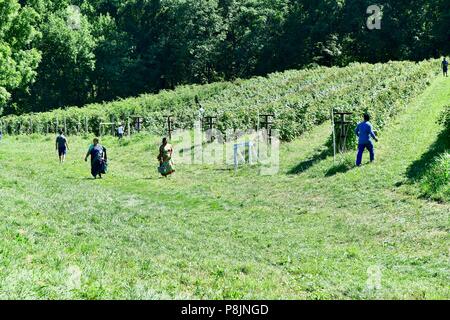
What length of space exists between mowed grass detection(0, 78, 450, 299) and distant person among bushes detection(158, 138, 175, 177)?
48cm

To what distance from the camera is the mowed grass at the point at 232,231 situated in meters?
9.35

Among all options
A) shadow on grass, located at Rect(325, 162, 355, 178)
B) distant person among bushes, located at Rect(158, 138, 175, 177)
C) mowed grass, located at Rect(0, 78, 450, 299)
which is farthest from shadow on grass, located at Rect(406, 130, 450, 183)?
distant person among bushes, located at Rect(158, 138, 175, 177)

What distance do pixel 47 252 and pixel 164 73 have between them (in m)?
80.0

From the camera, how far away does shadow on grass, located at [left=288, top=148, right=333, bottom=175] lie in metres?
24.3

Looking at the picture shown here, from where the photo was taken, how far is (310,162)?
81.9 ft

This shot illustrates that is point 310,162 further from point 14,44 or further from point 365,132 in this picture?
point 14,44

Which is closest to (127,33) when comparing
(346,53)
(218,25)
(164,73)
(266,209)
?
(164,73)

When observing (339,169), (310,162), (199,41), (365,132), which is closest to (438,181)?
(365,132)

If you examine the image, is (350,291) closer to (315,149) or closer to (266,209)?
(266,209)

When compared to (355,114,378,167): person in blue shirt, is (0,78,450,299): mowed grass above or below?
below

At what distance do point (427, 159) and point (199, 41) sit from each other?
65.9 meters

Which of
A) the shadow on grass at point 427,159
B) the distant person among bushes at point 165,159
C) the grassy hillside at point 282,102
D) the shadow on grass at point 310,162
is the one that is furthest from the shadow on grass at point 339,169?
the distant person among bushes at point 165,159

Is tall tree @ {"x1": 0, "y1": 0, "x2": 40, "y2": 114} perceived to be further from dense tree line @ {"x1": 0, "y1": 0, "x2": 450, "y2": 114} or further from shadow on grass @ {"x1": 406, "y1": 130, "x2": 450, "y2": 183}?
shadow on grass @ {"x1": 406, "y1": 130, "x2": 450, "y2": 183}

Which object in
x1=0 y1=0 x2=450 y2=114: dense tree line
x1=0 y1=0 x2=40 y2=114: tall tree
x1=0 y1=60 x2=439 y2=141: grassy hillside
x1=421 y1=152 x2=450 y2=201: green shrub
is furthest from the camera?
x1=0 y1=0 x2=450 y2=114: dense tree line
